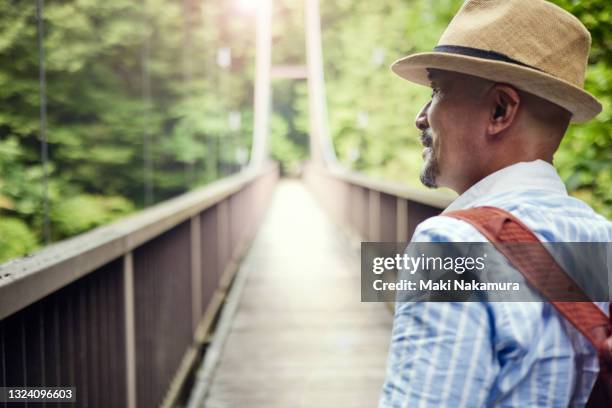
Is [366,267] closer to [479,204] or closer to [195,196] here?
[479,204]

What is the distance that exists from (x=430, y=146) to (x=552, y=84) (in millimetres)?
179

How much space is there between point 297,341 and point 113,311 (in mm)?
2328

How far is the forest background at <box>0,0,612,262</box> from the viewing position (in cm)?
260

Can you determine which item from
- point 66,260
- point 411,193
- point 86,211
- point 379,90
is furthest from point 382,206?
point 379,90

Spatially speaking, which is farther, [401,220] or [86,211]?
[86,211]

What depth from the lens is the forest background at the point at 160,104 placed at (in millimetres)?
2604

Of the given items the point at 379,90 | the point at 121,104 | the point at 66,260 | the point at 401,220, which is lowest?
the point at 401,220

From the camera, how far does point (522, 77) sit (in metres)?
0.82

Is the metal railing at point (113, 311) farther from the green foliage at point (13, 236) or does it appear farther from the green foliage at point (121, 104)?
the green foliage at point (121, 104)

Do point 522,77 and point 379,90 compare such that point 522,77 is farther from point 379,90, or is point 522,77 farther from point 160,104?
point 379,90

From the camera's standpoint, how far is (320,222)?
11.8 metres

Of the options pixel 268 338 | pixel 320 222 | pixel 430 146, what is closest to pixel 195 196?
pixel 268 338

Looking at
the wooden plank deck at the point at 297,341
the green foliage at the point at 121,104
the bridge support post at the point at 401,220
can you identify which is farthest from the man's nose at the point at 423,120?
the green foliage at the point at 121,104

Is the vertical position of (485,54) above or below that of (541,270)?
above
